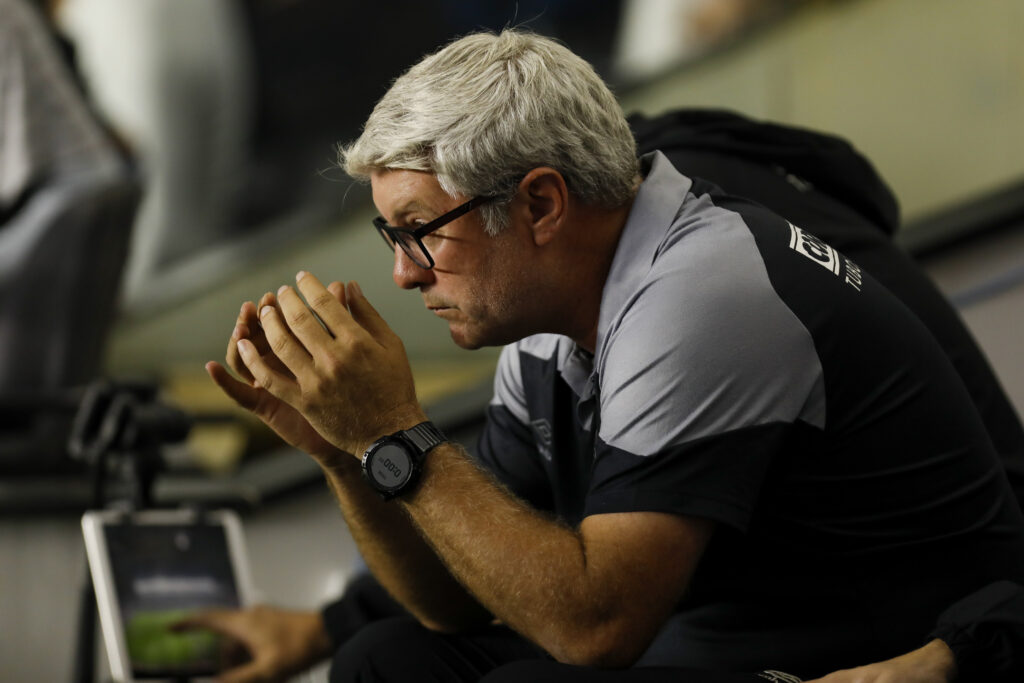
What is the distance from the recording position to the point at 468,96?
136 centimetres

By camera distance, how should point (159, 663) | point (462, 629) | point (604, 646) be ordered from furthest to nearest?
point (159, 663), point (462, 629), point (604, 646)

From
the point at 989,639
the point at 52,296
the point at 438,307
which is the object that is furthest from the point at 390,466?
the point at 52,296

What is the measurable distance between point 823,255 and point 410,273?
1.45 feet

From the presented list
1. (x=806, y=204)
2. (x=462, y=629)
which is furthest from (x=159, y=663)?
(x=806, y=204)

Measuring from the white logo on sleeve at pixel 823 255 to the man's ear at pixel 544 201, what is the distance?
9.6 inches

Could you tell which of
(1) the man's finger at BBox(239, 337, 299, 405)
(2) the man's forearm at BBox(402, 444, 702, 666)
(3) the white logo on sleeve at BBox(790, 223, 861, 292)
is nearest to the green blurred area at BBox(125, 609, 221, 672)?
(1) the man's finger at BBox(239, 337, 299, 405)

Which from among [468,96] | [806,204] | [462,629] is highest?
[468,96]

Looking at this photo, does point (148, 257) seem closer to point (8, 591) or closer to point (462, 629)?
point (8, 591)

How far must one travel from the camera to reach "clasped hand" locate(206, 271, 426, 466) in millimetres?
1308

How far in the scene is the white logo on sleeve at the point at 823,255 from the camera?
1302mm

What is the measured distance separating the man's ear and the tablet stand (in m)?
1.13

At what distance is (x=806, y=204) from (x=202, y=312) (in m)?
2.65

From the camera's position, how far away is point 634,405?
1.22 metres

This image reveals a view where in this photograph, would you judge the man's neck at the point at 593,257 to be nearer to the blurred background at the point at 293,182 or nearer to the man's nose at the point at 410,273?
the man's nose at the point at 410,273
